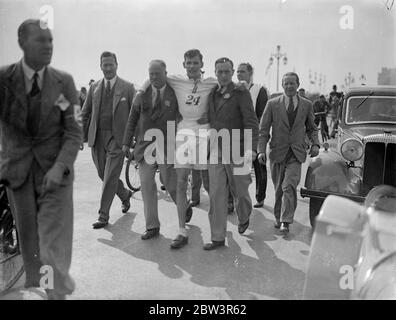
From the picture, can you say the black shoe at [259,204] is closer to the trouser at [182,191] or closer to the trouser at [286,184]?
the trouser at [286,184]

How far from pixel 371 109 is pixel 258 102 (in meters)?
1.57

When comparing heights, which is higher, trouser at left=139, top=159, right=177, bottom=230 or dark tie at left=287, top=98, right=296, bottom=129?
dark tie at left=287, top=98, right=296, bottom=129

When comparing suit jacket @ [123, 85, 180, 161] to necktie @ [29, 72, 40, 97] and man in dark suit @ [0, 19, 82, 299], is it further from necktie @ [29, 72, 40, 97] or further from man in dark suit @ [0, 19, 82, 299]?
necktie @ [29, 72, 40, 97]

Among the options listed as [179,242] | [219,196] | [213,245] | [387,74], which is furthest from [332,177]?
[179,242]

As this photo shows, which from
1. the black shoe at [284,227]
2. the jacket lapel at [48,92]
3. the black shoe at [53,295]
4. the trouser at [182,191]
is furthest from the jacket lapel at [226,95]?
the black shoe at [53,295]

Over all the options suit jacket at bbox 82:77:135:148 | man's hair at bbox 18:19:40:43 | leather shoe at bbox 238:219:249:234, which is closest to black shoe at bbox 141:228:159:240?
leather shoe at bbox 238:219:249:234

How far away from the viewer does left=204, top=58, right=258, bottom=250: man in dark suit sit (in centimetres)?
445

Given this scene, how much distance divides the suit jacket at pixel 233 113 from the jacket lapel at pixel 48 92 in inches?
80.5

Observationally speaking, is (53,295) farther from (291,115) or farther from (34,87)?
(291,115)

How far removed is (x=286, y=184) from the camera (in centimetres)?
505

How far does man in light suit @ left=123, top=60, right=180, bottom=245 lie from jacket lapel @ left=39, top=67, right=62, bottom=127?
1800 mm

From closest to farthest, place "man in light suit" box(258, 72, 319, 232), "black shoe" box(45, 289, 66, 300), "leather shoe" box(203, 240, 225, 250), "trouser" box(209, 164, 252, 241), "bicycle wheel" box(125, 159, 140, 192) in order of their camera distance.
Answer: "black shoe" box(45, 289, 66, 300) → "leather shoe" box(203, 240, 225, 250) → "trouser" box(209, 164, 252, 241) → "man in light suit" box(258, 72, 319, 232) → "bicycle wheel" box(125, 159, 140, 192)

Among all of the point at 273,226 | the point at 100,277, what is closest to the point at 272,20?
the point at 100,277
